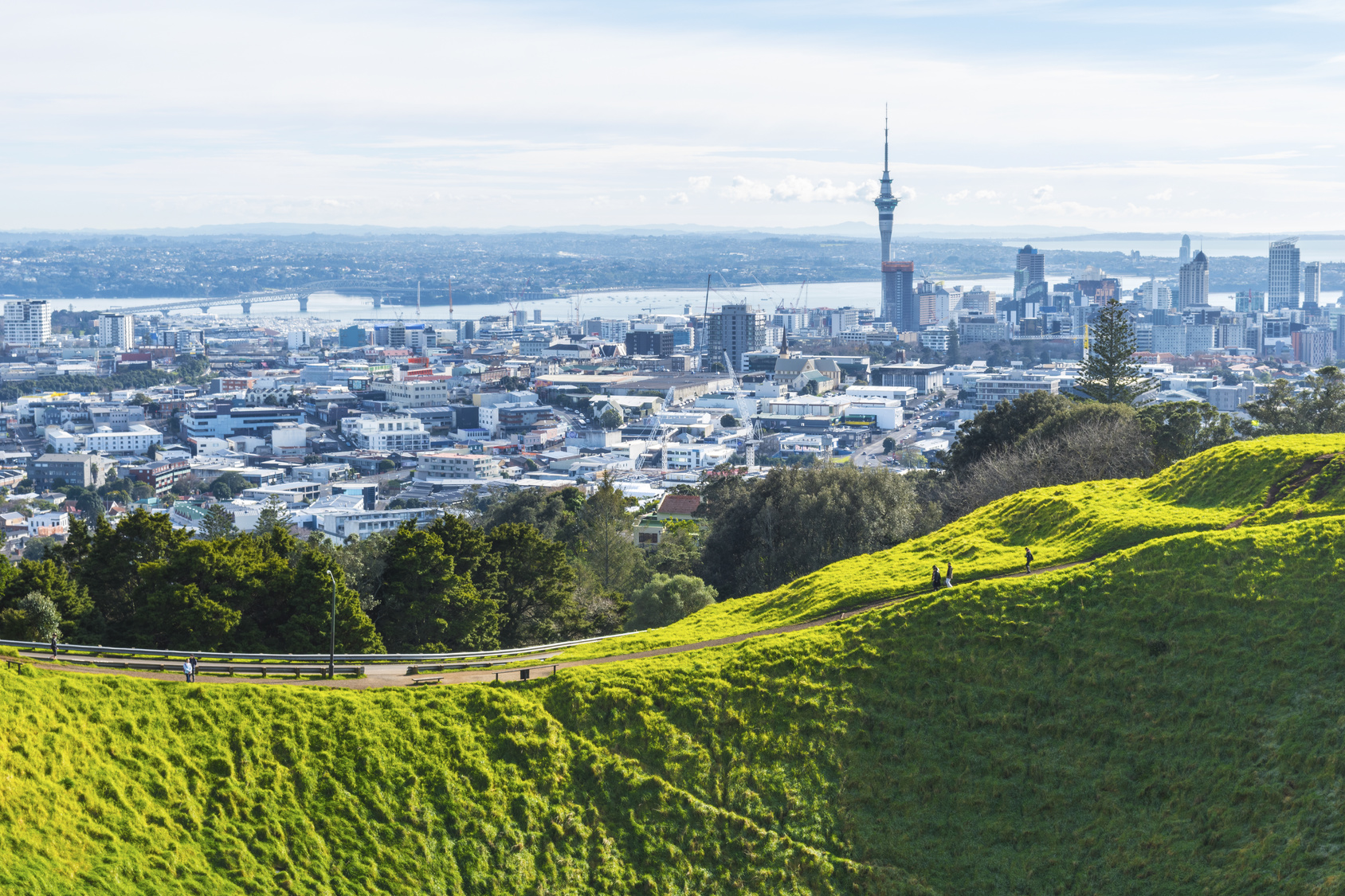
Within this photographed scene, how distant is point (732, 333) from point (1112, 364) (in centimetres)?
7737

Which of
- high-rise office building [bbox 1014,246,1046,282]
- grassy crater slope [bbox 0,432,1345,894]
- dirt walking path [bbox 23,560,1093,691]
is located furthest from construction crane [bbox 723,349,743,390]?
grassy crater slope [bbox 0,432,1345,894]

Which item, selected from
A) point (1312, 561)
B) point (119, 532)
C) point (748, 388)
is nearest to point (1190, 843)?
point (1312, 561)

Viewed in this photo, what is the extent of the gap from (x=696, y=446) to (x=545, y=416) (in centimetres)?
1539

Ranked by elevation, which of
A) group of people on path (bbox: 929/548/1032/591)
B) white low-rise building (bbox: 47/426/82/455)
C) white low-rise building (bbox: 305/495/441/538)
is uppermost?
group of people on path (bbox: 929/548/1032/591)

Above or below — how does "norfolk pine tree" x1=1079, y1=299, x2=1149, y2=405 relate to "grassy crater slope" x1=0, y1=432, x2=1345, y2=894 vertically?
above

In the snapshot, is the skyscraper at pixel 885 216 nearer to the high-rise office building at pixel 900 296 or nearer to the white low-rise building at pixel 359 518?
the high-rise office building at pixel 900 296

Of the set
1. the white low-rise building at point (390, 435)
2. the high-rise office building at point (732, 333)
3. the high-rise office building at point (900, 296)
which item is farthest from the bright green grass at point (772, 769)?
the high-rise office building at point (900, 296)

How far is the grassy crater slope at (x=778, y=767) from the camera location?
959 centimetres

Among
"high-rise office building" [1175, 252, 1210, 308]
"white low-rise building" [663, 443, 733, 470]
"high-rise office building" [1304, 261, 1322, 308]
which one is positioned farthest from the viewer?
"high-rise office building" [1304, 261, 1322, 308]

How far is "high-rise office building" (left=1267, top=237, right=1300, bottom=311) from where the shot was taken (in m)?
144

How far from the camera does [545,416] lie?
76.4 metres

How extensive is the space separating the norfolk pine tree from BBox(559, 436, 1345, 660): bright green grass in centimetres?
1404

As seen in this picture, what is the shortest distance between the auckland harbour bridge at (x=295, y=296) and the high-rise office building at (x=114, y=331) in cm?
3280

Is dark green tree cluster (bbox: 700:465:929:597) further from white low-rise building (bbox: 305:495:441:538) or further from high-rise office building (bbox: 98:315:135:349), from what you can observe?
high-rise office building (bbox: 98:315:135:349)
